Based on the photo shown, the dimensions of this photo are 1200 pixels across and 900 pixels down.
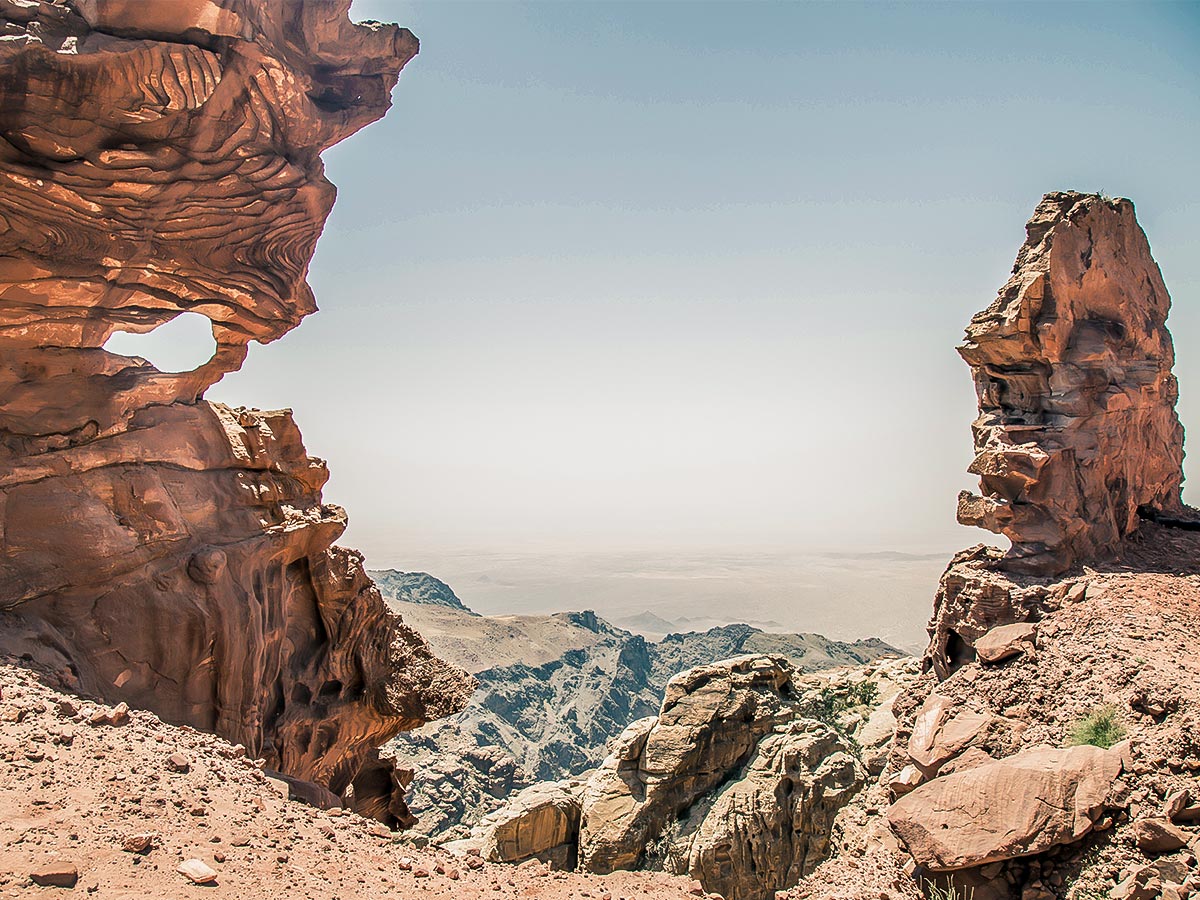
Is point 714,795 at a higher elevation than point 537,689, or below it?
higher

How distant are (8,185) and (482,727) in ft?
179

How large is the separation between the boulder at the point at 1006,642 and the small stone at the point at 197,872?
13.4m

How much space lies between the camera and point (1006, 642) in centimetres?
1438

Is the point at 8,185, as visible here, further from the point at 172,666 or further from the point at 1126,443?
the point at 1126,443

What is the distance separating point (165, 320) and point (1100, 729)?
16684mm

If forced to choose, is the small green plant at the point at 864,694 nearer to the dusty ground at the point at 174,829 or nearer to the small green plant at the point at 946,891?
the small green plant at the point at 946,891

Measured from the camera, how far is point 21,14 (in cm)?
1055

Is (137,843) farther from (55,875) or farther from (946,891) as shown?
(946,891)

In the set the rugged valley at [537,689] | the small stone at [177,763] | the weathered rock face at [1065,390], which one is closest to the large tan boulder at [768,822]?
the weathered rock face at [1065,390]

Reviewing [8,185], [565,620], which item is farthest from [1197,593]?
[565,620]

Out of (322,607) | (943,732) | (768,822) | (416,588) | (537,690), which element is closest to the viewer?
(943,732)

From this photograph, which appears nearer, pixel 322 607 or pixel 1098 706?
pixel 1098 706

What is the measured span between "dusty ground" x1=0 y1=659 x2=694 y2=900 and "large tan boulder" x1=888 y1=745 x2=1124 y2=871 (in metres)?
3.12

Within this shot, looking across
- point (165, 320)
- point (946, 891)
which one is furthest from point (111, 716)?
point (946, 891)
